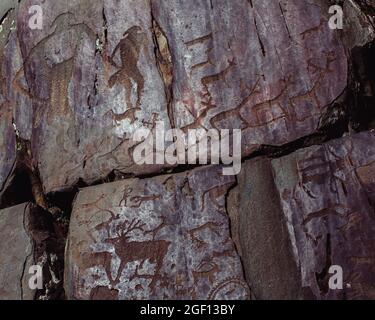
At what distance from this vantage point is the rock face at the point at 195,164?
7.83 feet

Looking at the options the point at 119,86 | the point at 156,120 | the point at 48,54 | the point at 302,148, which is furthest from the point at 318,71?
the point at 48,54

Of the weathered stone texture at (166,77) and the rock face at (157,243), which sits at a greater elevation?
the weathered stone texture at (166,77)

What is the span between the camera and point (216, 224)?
8.20 feet

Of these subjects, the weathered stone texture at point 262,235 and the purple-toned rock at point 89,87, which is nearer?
the weathered stone texture at point 262,235

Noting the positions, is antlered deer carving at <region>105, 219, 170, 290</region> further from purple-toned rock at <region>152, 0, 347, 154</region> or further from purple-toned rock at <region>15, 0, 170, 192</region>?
purple-toned rock at <region>152, 0, 347, 154</region>

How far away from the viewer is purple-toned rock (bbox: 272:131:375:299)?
2.28 metres

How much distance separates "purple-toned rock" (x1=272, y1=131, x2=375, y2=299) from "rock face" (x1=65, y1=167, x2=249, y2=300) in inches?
10.4

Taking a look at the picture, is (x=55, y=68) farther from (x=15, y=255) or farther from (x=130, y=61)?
(x=15, y=255)

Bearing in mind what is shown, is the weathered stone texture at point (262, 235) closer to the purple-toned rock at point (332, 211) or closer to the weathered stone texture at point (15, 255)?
the purple-toned rock at point (332, 211)

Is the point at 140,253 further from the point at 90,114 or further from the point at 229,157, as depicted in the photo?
the point at 90,114

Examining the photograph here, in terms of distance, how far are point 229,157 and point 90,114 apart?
0.76 metres

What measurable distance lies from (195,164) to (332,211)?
0.63 metres

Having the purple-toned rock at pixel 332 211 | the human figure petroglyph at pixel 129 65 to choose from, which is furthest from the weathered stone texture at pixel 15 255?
the purple-toned rock at pixel 332 211

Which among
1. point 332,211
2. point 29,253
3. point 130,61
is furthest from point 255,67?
point 29,253
